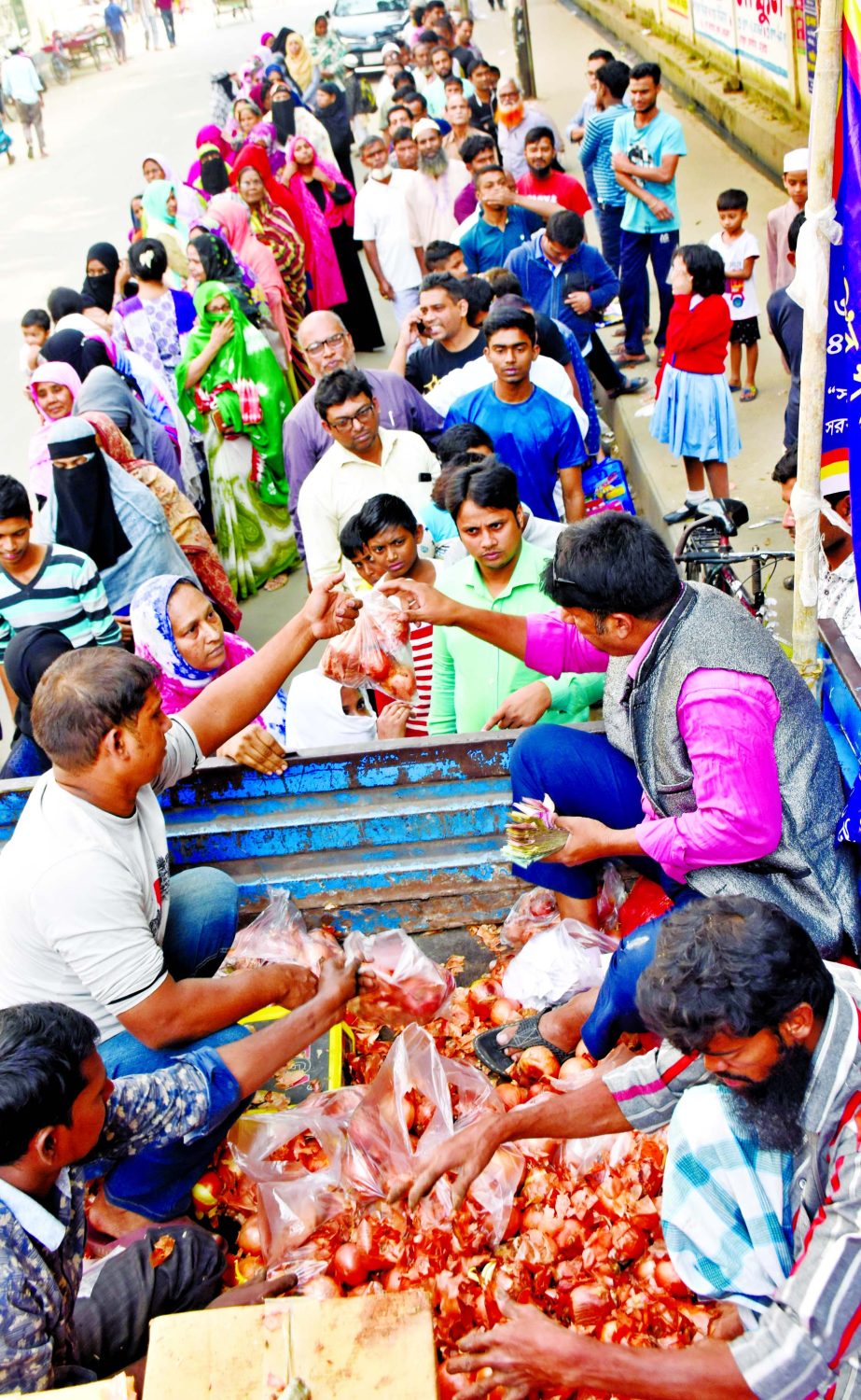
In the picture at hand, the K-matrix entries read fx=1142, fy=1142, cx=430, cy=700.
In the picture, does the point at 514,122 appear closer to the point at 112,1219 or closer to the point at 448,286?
the point at 448,286

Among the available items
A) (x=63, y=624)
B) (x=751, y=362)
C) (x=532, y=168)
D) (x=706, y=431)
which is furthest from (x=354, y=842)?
(x=532, y=168)

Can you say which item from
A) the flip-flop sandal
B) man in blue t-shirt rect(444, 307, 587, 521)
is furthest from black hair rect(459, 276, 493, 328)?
the flip-flop sandal

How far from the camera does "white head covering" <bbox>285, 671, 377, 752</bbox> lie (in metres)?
3.56

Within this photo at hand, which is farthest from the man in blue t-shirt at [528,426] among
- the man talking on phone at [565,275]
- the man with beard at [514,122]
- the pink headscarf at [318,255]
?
the man with beard at [514,122]

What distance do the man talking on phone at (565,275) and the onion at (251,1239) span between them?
5200mm

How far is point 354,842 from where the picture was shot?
316 cm

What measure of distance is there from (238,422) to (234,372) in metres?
0.26

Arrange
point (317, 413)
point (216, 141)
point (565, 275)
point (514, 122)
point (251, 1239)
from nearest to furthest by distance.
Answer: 1. point (251, 1239)
2. point (317, 413)
3. point (565, 275)
4. point (514, 122)
5. point (216, 141)

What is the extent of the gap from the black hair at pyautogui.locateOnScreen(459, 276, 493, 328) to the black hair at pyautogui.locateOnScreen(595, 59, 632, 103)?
4.36 metres

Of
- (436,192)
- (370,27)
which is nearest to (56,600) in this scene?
(436,192)

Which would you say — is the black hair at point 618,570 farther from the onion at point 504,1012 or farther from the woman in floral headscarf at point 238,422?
the woman in floral headscarf at point 238,422

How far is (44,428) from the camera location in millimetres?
5000

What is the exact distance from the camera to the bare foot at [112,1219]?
8.64ft

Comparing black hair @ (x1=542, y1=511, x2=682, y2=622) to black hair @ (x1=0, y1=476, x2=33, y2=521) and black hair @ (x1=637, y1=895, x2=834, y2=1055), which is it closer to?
black hair @ (x1=637, y1=895, x2=834, y2=1055)
